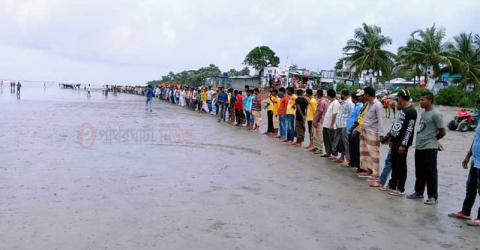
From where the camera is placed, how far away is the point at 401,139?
6.68m

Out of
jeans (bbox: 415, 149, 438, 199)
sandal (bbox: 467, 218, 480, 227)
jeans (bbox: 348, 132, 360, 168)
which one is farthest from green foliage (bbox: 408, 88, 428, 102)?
sandal (bbox: 467, 218, 480, 227)

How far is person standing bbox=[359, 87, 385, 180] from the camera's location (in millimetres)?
7684

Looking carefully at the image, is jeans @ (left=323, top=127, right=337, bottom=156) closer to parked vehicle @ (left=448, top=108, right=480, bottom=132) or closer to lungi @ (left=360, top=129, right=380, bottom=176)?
lungi @ (left=360, top=129, right=380, bottom=176)

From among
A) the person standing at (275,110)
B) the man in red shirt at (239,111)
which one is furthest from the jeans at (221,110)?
the person standing at (275,110)

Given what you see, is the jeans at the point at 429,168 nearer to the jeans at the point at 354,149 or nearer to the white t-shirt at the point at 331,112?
the jeans at the point at 354,149

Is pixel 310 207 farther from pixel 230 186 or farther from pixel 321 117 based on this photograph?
pixel 321 117

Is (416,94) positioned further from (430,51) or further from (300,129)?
(300,129)

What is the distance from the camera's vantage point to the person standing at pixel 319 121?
10.5 metres

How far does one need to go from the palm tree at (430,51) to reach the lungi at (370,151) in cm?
3053

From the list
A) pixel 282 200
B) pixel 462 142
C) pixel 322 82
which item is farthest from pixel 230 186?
pixel 322 82

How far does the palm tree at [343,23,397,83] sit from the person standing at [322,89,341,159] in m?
32.3

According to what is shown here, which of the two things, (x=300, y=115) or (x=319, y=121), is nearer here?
(x=319, y=121)

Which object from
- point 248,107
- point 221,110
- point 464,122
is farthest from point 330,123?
point 464,122

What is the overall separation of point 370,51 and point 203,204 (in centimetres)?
3832
